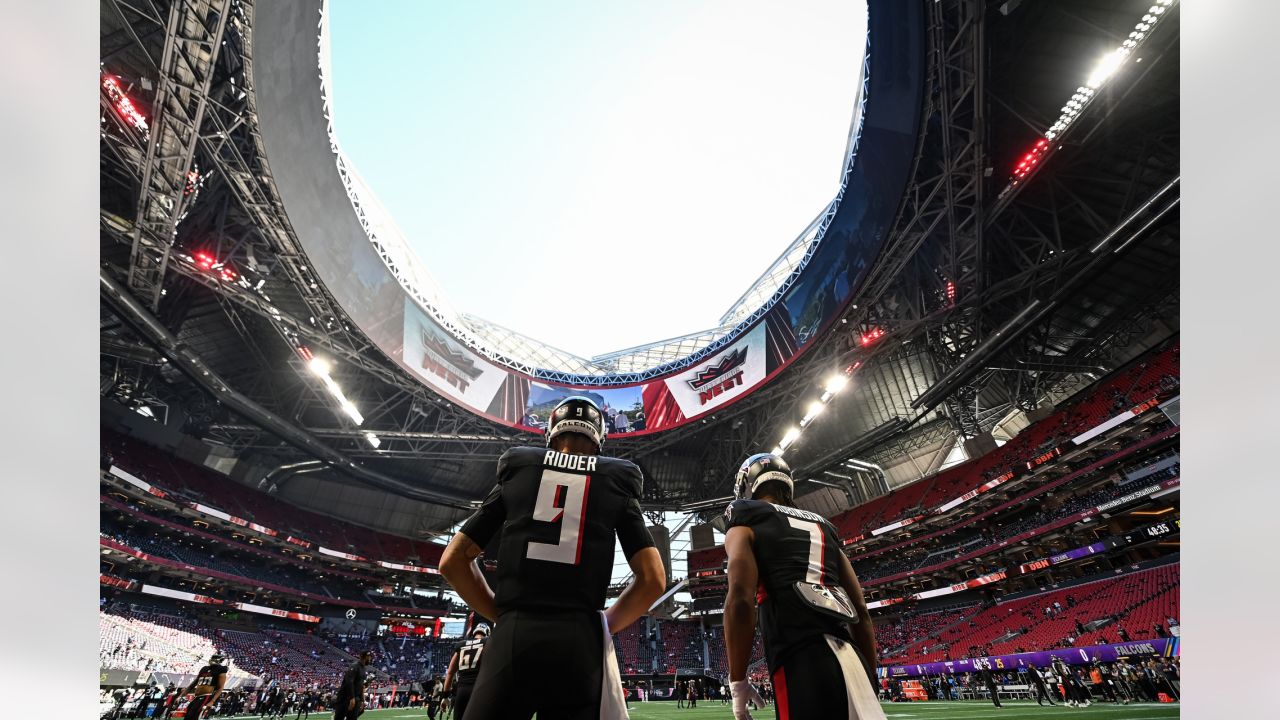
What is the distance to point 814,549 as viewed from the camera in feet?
10.0

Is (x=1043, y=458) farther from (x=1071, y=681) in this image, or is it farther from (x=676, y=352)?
(x=676, y=352)

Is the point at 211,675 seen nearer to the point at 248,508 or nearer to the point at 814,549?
the point at 814,549

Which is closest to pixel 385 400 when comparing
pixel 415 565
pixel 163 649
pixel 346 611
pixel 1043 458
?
pixel 163 649

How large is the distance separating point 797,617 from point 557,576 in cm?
121

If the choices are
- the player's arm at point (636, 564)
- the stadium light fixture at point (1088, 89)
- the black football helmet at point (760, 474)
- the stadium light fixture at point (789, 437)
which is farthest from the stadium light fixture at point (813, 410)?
the player's arm at point (636, 564)

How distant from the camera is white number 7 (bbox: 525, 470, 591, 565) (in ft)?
7.91

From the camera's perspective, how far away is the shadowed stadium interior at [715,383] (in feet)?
53.0

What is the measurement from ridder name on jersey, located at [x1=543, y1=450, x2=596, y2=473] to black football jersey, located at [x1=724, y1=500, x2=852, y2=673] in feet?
2.35

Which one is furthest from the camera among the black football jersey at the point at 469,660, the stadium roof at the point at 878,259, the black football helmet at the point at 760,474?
the stadium roof at the point at 878,259

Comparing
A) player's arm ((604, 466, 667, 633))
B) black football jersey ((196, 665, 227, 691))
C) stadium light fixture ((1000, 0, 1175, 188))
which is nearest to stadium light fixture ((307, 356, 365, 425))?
black football jersey ((196, 665, 227, 691))

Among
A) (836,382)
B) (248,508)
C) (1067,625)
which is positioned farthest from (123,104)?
(1067,625)

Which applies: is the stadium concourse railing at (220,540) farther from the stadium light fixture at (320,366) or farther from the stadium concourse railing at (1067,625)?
the stadium concourse railing at (1067,625)

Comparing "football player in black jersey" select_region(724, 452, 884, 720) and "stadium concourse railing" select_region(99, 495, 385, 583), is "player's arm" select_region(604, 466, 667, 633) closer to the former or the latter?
"football player in black jersey" select_region(724, 452, 884, 720)

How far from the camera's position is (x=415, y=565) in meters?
42.4
